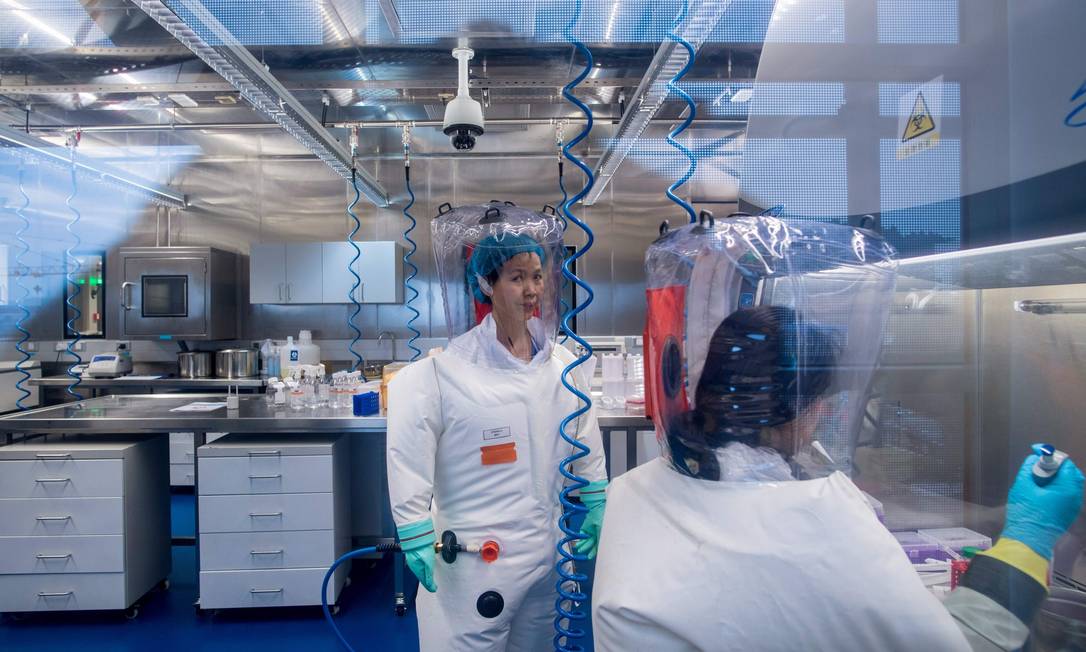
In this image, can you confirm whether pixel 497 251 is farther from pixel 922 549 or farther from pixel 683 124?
pixel 922 549

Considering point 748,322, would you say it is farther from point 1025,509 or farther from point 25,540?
point 25,540

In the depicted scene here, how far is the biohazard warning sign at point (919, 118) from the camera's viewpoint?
750 millimetres

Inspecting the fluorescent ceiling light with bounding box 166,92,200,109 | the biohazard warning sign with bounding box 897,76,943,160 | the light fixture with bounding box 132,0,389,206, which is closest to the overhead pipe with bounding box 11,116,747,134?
the fluorescent ceiling light with bounding box 166,92,200,109

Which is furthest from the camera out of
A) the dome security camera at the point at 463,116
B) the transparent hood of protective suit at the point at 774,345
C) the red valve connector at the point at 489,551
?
the dome security camera at the point at 463,116

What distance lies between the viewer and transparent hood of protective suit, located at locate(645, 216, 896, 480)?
0.72 m

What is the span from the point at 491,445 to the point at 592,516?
35 centimetres

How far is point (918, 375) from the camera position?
1029 millimetres

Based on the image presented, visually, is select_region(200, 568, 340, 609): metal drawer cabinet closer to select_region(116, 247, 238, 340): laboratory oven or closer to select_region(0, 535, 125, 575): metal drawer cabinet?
select_region(0, 535, 125, 575): metal drawer cabinet

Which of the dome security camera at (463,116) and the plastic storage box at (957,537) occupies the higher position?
the dome security camera at (463,116)

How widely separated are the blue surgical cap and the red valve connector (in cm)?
68

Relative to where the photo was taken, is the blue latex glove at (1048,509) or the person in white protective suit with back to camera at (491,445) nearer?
the blue latex glove at (1048,509)

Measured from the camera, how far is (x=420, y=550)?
140cm

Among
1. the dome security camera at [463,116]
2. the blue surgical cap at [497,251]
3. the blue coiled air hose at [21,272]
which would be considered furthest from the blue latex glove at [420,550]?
the blue coiled air hose at [21,272]

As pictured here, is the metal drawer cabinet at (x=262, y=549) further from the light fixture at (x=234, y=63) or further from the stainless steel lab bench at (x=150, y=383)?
the stainless steel lab bench at (x=150, y=383)
